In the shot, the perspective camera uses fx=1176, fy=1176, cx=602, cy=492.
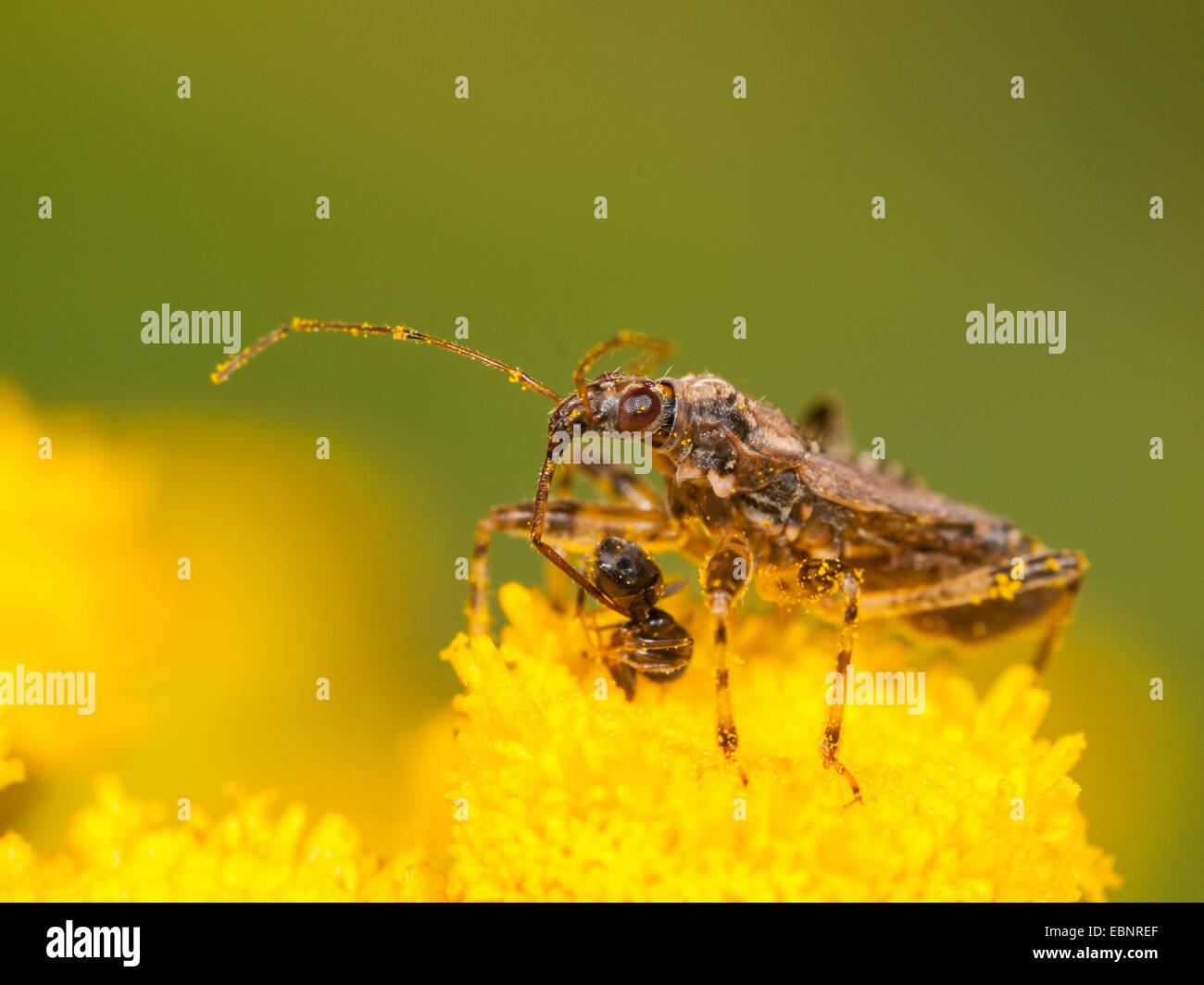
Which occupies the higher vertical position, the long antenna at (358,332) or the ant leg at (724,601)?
the long antenna at (358,332)

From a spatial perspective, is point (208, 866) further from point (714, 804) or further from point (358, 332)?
point (358, 332)

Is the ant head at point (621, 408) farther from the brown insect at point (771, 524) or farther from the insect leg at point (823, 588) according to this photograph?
the insect leg at point (823, 588)

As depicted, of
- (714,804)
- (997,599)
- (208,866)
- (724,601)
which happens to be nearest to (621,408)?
(724,601)

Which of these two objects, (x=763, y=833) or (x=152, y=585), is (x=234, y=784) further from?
(x=763, y=833)

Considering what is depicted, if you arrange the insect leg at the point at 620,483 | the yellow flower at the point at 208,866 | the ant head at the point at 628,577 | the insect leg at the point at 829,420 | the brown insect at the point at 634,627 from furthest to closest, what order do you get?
1. the insect leg at the point at 829,420
2. the insect leg at the point at 620,483
3. the ant head at the point at 628,577
4. the brown insect at the point at 634,627
5. the yellow flower at the point at 208,866

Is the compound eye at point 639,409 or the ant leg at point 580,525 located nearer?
the compound eye at point 639,409

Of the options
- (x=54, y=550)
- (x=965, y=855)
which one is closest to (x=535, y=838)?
(x=965, y=855)

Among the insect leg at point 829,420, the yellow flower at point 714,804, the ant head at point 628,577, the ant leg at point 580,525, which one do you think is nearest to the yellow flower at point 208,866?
the yellow flower at point 714,804
